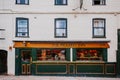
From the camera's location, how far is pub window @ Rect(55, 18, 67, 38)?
119ft

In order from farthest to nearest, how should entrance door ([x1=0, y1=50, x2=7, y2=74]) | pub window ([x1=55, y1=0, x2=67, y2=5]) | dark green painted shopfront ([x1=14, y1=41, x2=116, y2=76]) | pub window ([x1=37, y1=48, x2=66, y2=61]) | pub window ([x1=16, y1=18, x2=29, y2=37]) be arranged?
entrance door ([x1=0, y1=50, x2=7, y2=74])
pub window ([x1=55, y1=0, x2=67, y2=5])
pub window ([x1=37, y1=48, x2=66, y2=61])
pub window ([x1=16, y1=18, x2=29, y2=37])
dark green painted shopfront ([x1=14, y1=41, x2=116, y2=76])

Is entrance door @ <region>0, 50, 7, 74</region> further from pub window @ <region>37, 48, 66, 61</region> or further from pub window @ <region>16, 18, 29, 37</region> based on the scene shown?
pub window @ <region>37, 48, 66, 61</region>

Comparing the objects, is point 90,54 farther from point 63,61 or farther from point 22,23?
point 22,23

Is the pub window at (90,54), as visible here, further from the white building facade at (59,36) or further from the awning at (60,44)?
the awning at (60,44)

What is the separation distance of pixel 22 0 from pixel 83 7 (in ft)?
17.1

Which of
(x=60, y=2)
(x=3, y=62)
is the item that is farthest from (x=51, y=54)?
(x=60, y=2)

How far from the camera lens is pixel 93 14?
36281 mm

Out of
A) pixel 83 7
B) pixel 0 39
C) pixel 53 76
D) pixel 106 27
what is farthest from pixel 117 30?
pixel 0 39

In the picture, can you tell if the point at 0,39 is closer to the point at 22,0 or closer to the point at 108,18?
the point at 22,0

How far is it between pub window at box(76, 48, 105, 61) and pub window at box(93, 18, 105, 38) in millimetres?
1352

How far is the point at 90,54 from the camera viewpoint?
36.3 meters

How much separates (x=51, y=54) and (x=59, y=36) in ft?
5.50

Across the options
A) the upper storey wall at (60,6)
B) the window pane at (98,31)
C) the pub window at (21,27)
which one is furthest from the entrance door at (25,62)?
the window pane at (98,31)

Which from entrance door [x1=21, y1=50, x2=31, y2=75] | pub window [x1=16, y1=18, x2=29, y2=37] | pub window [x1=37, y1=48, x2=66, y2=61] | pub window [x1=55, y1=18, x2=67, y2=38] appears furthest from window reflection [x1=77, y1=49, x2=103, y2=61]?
pub window [x1=16, y1=18, x2=29, y2=37]
